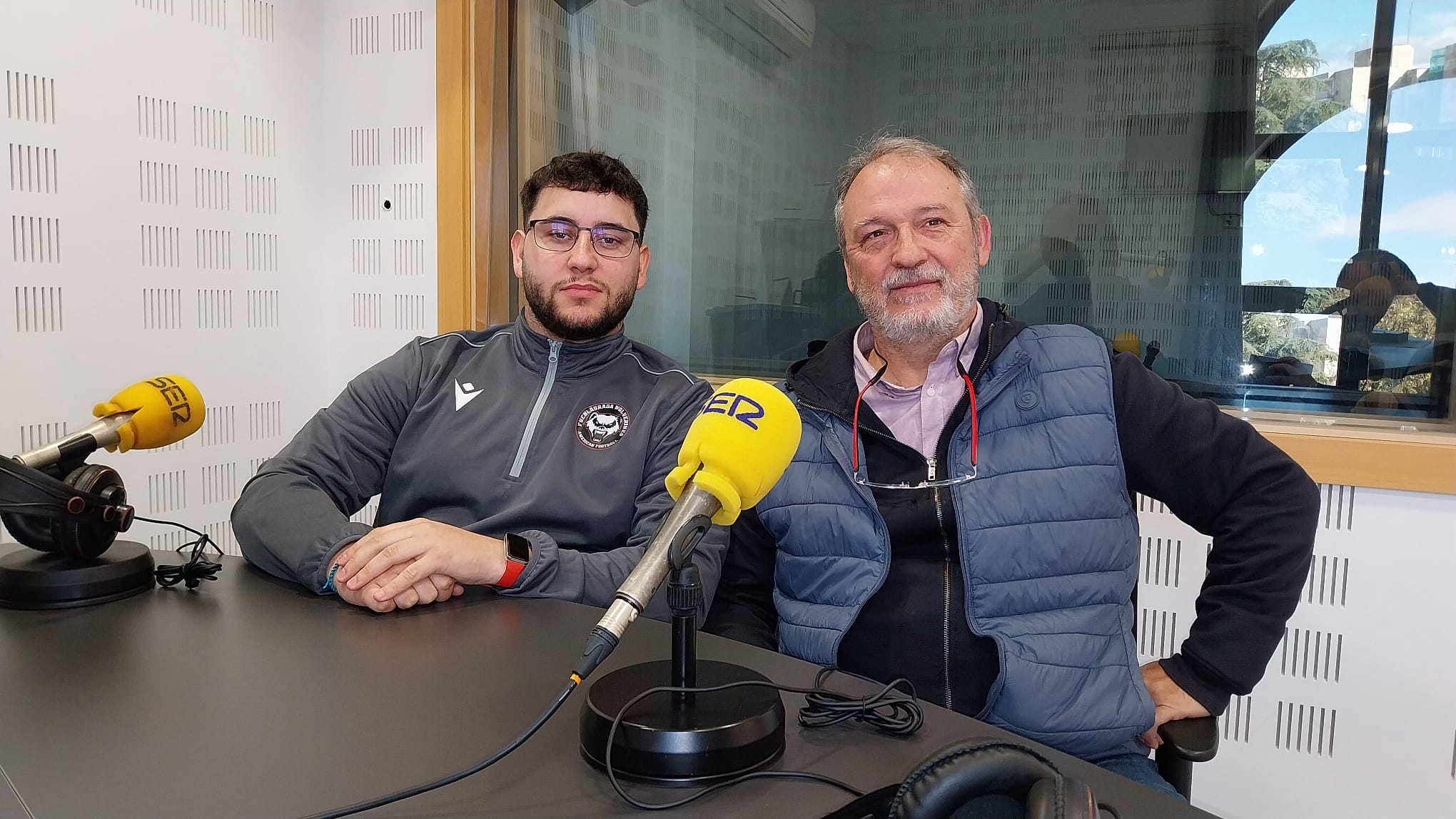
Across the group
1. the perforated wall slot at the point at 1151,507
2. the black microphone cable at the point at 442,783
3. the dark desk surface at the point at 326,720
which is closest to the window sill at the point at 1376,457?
the perforated wall slot at the point at 1151,507

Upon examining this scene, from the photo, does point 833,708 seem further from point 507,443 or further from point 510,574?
point 507,443

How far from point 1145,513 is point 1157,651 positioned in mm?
326

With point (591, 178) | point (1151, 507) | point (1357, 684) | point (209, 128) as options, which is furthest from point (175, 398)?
point (1357, 684)

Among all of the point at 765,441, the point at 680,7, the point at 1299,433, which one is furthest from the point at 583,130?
the point at 765,441

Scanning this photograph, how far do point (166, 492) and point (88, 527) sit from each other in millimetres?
1354

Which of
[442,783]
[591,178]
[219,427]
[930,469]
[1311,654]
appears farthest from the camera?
[219,427]

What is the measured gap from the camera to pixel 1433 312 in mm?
1987

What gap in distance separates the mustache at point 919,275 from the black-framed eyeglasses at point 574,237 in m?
0.58

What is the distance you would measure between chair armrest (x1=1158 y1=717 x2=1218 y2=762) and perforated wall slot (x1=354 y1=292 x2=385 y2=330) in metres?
2.38

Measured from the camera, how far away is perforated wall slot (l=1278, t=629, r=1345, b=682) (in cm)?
200

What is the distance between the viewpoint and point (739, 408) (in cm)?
82

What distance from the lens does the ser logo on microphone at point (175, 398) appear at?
4.57 feet

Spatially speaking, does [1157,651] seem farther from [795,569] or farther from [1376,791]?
[795,569]

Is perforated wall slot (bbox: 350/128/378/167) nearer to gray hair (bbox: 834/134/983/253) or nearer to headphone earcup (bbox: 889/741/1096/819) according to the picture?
gray hair (bbox: 834/134/983/253)
